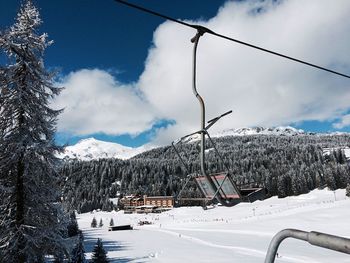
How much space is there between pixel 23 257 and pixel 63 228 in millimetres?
1796

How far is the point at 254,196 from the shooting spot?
16.6 feet

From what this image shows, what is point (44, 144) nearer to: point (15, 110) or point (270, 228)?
point (15, 110)

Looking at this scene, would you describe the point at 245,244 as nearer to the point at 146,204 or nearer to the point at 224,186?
the point at 224,186

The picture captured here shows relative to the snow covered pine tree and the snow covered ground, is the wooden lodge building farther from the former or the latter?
the snow covered pine tree

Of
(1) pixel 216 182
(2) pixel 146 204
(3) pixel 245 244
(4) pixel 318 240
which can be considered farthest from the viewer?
(2) pixel 146 204

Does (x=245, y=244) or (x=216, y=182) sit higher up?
(x=216, y=182)

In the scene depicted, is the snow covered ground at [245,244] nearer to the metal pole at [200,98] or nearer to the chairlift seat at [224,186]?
the chairlift seat at [224,186]

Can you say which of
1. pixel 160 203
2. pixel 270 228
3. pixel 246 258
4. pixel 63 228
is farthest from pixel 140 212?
pixel 63 228

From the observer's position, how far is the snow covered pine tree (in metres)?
12.1

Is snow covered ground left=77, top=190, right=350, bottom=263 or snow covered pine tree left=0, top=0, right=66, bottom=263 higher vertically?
snow covered pine tree left=0, top=0, right=66, bottom=263

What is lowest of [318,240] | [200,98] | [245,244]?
[245,244]

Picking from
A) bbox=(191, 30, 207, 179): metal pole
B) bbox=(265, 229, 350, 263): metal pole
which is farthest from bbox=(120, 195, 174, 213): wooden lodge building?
bbox=(265, 229, 350, 263): metal pole

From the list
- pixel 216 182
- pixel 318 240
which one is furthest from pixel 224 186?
pixel 318 240

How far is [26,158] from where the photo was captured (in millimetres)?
12250
